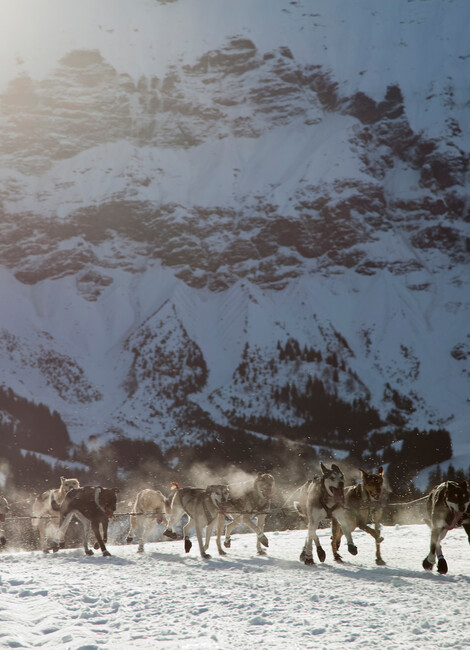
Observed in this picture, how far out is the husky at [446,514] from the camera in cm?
1847

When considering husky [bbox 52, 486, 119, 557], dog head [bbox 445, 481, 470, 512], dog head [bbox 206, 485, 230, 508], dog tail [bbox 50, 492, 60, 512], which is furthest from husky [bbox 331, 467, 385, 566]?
dog tail [bbox 50, 492, 60, 512]

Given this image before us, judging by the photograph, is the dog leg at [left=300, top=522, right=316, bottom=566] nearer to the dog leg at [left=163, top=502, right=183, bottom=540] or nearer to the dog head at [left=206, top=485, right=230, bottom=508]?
the dog head at [left=206, top=485, right=230, bottom=508]

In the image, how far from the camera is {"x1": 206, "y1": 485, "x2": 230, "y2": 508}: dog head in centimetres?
2236

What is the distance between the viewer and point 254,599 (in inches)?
593

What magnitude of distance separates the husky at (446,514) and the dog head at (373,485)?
147 centimetres

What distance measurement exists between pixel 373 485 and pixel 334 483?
40.9 inches

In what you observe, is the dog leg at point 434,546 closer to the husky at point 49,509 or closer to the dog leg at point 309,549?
the dog leg at point 309,549

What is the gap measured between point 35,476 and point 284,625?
539ft

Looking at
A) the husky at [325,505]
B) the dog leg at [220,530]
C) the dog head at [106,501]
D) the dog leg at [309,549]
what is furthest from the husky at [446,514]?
the dog head at [106,501]

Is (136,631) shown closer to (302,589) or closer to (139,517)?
(302,589)

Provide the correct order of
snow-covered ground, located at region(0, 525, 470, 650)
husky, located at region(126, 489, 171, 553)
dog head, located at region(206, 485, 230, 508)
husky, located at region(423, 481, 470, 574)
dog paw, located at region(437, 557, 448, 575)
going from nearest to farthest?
1. snow-covered ground, located at region(0, 525, 470, 650)
2. dog paw, located at region(437, 557, 448, 575)
3. husky, located at region(423, 481, 470, 574)
4. dog head, located at region(206, 485, 230, 508)
5. husky, located at region(126, 489, 171, 553)

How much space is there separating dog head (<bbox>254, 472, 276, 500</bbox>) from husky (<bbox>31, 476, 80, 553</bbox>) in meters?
6.21

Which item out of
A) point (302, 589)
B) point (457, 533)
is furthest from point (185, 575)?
point (457, 533)

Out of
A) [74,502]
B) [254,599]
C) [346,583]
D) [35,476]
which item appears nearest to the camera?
[254,599]
